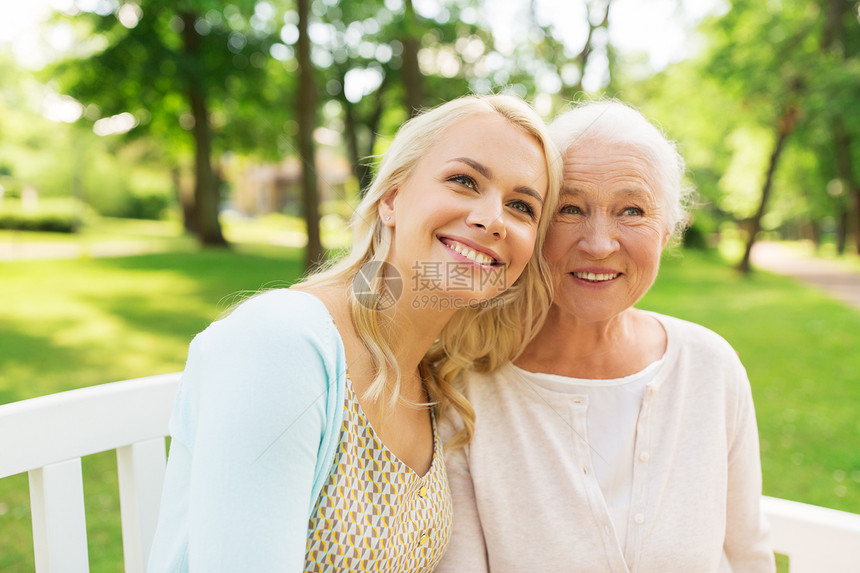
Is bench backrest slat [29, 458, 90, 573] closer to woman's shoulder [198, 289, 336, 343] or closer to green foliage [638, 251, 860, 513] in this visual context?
woman's shoulder [198, 289, 336, 343]

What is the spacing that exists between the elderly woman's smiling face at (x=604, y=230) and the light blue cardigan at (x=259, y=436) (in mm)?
860

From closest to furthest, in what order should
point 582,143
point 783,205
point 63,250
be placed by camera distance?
point 582,143 → point 63,250 → point 783,205

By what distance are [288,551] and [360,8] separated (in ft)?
36.7

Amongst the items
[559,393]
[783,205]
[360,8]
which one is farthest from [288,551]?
[783,205]

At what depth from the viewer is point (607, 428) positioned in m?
2.00

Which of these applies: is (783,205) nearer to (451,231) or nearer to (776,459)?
(776,459)

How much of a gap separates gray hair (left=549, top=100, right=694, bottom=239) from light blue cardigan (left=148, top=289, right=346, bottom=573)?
1.07 metres

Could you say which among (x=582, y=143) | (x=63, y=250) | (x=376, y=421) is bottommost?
(x=63, y=250)

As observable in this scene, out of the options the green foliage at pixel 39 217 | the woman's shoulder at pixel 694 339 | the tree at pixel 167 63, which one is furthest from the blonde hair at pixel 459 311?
the green foliage at pixel 39 217

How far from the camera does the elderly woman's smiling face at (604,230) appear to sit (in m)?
1.90

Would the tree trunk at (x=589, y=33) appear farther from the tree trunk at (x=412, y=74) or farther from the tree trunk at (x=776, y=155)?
the tree trunk at (x=776, y=155)

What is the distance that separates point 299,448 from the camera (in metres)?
1.31

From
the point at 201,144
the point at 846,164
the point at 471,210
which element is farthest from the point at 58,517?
the point at 846,164

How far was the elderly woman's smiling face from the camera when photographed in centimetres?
190
